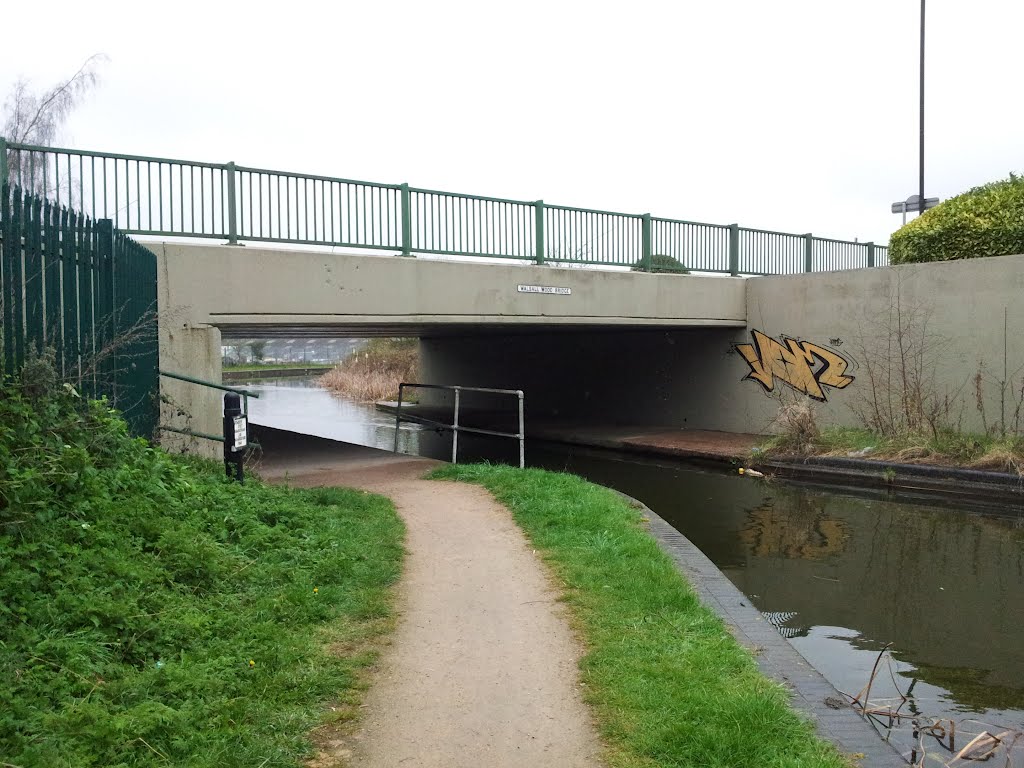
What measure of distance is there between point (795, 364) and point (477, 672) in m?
14.5

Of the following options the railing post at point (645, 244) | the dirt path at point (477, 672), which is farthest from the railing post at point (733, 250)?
the dirt path at point (477, 672)

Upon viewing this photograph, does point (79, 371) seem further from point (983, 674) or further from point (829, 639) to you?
point (983, 674)

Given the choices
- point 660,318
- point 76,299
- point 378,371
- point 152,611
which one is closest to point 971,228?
point 660,318

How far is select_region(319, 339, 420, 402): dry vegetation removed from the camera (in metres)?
38.2

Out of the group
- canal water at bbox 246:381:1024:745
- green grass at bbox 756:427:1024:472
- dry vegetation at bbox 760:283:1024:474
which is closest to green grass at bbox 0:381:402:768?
canal water at bbox 246:381:1024:745

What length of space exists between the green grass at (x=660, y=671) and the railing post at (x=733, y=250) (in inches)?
482

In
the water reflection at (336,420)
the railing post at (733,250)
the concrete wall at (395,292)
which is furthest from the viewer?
the water reflection at (336,420)

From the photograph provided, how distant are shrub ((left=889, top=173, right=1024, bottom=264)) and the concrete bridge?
569 mm

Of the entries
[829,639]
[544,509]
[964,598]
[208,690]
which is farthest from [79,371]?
[964,598]

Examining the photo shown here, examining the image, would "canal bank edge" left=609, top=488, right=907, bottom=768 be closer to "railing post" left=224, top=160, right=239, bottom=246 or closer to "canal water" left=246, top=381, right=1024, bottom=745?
"canal water" left=246, top=381, right=1024, bottom=745

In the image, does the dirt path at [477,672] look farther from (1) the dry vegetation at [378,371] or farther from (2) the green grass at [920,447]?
(1) the dry vegetation at [378,371]

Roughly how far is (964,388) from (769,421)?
13.7ft

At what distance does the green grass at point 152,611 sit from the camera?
3.35 metres

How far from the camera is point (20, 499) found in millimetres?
4512
